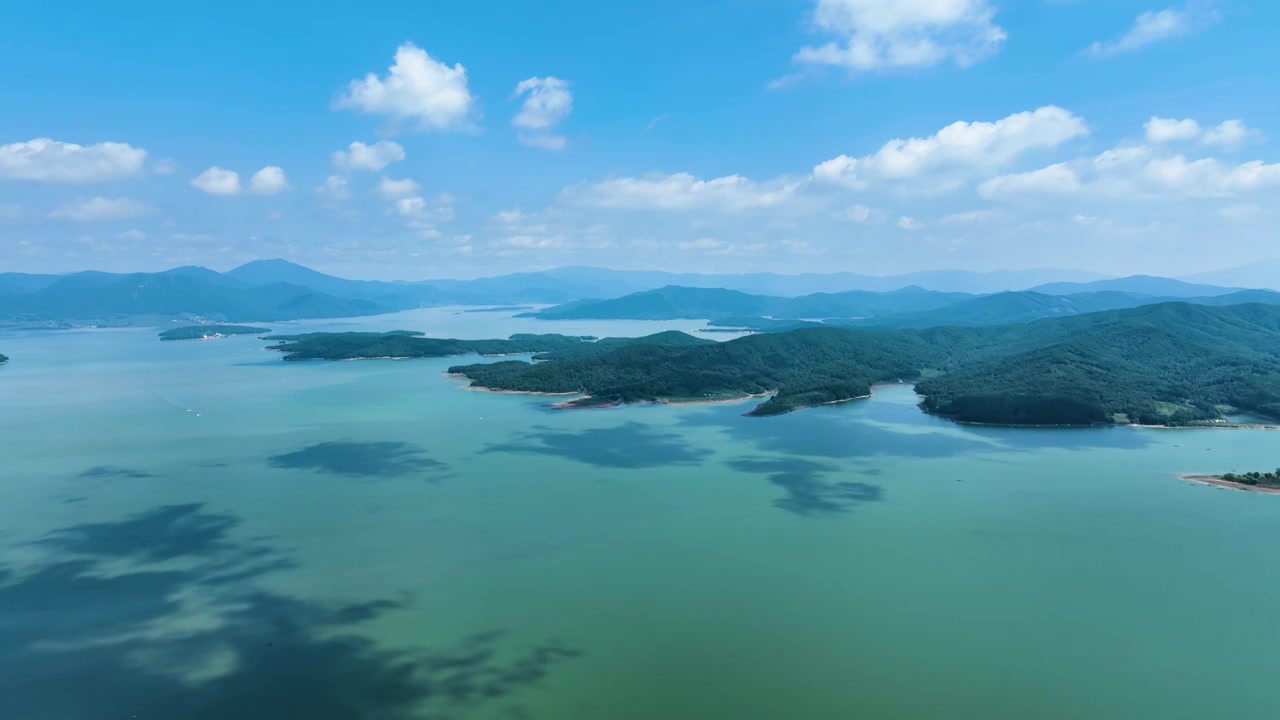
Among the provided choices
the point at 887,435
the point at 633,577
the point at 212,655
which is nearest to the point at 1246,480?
the point at 887,435

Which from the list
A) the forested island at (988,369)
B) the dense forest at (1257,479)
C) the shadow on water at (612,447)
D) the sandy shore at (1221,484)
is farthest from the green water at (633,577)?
the forested island at (988,369)

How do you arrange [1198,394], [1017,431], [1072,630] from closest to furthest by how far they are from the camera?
[1072,630], [1017,431], [1198,394]

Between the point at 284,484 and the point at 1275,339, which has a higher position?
the point at 1275,339

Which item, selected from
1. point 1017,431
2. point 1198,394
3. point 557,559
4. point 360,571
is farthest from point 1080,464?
point 360,571

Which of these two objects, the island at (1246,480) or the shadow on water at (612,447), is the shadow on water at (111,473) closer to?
the shadow on water at (612,447)

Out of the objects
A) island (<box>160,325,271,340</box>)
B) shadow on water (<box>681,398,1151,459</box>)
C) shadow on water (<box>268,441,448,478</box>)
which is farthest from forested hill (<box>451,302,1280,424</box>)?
island (<box>160,325,271,340</box>)

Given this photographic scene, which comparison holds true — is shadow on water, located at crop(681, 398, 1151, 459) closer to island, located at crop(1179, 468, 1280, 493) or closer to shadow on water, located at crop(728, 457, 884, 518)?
shadow on water, located at crop(728, 457, 884, 518)

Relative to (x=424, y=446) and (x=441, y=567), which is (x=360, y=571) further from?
(x=424, y=446)
